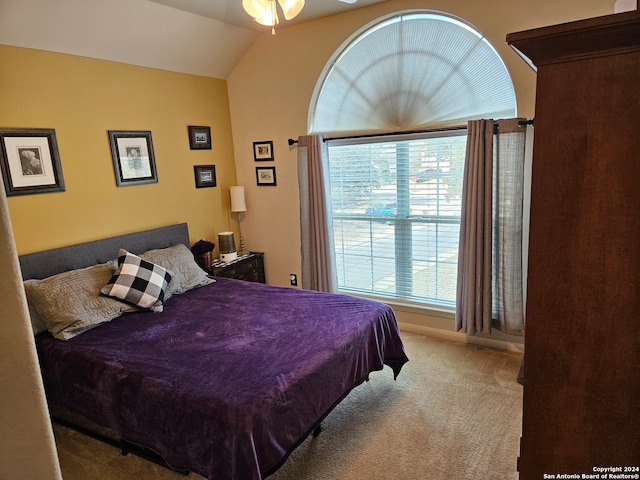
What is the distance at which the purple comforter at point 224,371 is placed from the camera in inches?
72.6

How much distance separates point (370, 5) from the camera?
11.5 feet

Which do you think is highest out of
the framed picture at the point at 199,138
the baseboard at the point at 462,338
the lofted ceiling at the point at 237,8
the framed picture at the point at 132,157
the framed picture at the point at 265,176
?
the lofted ceiling at the point at 237,8

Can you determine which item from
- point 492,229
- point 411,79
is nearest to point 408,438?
point 492,229

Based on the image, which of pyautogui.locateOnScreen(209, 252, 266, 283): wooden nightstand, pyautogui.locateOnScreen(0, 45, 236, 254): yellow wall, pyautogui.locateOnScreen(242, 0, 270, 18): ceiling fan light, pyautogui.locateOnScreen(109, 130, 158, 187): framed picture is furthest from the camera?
pyautogui.locateOnScreen(209, 252, 266, 283): wooden nightstand

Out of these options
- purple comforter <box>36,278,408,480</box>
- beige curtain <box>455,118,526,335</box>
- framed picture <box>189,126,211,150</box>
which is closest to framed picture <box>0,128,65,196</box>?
purple comforter <box>36,278,408,480</box>

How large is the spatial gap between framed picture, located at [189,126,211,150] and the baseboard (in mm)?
2720

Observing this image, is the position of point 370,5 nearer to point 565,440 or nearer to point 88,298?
point 88,298

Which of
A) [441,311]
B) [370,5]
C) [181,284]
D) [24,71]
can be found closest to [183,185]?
[181,284]

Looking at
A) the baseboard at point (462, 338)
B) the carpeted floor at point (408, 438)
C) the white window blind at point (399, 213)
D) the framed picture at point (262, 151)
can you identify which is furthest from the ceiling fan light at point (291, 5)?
the baseboard at point (462, 338)

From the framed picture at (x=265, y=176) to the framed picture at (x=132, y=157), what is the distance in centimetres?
110

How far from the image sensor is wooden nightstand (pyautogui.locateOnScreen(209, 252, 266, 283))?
4.10 m

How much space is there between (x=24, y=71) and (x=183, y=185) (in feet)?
5.08

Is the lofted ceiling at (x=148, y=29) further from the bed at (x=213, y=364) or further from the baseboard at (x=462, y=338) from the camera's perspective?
the baseboard at (x=462, y=338)

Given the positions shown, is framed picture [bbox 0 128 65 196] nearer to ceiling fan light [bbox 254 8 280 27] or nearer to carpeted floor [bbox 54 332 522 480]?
carpeted floor [bbox 54 332 522 480]
